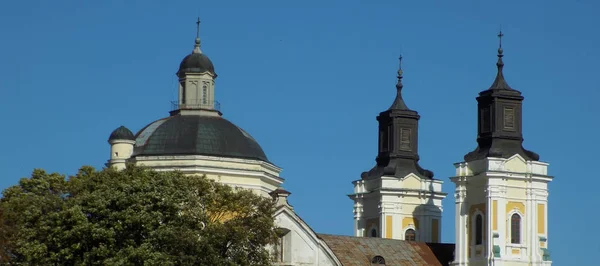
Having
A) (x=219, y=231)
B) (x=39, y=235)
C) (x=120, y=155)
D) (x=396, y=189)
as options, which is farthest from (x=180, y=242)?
(x=396, y=189)

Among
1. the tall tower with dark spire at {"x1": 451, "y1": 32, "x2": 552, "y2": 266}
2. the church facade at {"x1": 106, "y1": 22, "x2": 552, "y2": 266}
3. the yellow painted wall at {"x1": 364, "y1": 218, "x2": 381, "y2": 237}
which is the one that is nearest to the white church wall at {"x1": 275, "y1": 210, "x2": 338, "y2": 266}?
the church facade at {"x1": 106, "y1": 22, "x2": 552, "y2": 266}

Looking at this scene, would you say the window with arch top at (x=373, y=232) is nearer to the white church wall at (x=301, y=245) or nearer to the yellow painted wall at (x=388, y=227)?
the yellow painted wall at (x=388, y=227)

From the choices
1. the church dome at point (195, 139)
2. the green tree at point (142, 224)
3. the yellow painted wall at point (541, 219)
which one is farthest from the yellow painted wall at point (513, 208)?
the green tree at point (142, 224)

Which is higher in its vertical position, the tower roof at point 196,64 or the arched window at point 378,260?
the tower roof at point 196,64

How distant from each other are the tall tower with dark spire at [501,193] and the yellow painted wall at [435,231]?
1027 cm

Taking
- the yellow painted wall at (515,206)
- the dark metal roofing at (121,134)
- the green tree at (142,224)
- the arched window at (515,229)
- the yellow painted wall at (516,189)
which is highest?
the dark metal roofing at (121,134)

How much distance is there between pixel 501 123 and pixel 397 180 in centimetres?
1297

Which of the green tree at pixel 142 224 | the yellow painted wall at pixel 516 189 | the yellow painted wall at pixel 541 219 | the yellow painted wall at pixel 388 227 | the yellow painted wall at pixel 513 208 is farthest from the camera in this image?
the yellow painted wall at pixel 388 227

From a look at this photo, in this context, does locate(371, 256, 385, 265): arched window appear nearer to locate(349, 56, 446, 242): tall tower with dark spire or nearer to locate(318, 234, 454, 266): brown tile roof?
locate(318, 234, 454, 266): brown tile roof

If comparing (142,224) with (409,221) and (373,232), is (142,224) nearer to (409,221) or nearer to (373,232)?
(409,221)

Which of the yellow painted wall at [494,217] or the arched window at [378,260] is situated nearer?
the arched window at [378,260]

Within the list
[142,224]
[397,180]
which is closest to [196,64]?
[397,180]

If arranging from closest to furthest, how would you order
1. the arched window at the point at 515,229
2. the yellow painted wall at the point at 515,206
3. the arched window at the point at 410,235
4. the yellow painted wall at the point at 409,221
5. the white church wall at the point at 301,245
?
the white church wall at the point at 301,245, the arched window at the point at 515,229, the yellow painted wall at the point at 515,206, the arched window at the point at 410,235, the yellow painted wall at the point at 409,221

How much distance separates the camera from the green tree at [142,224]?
7675cm
